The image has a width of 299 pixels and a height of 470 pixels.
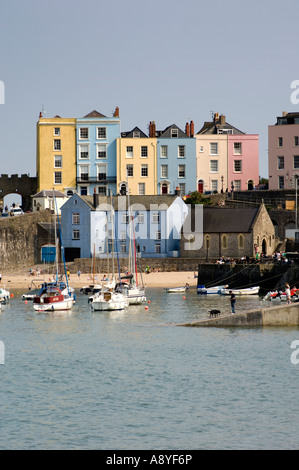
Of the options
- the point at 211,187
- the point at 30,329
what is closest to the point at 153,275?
the point at 211,187

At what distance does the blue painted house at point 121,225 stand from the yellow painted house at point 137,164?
22.9 feet

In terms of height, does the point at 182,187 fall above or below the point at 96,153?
below

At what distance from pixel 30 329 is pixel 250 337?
13430 millimetres

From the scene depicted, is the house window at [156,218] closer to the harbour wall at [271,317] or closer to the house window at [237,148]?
the house window at [237,148]

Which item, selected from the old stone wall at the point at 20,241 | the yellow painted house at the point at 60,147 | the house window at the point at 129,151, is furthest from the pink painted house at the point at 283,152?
the old stone wall at the point at 20,241

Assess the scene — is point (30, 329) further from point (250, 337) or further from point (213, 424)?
point (213, 424)

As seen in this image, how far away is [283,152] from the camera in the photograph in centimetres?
9506

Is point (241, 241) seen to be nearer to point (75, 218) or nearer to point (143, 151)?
point (75, 218)

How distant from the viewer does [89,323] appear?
174 feet

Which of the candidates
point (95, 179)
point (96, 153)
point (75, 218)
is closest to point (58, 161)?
point (96, 153)

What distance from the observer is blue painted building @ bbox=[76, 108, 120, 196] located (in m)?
91.9

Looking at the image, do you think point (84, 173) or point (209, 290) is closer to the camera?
point (209, 290)

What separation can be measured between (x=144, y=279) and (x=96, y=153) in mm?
20521
